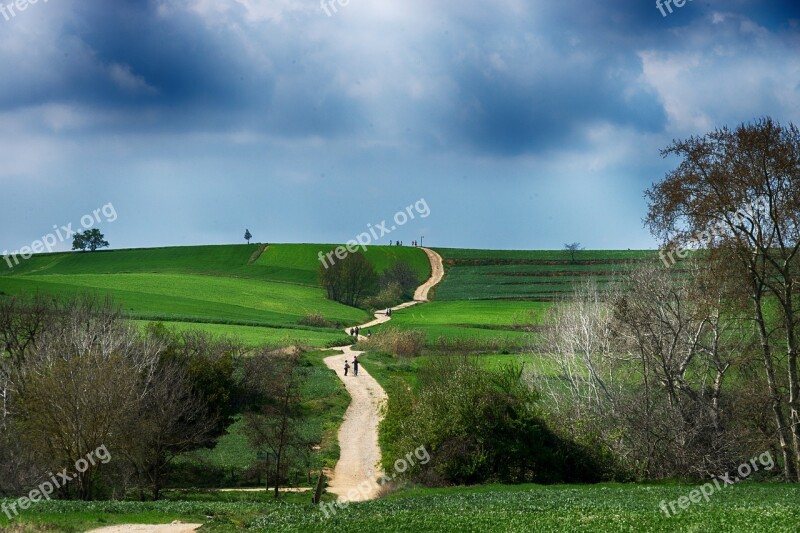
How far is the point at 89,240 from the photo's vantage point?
19350cm

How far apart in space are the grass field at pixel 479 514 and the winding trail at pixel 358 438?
1431 centimetres

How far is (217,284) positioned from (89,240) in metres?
70.9

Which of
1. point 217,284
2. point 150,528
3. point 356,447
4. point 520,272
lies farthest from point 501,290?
point 150,528

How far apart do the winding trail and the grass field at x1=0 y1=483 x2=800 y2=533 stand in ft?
47.0

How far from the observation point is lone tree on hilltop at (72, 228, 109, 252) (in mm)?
192250

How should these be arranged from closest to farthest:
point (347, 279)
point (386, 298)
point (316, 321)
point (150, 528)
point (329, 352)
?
point (150, 528), point (329, 352), point (316, 321), point (386, 298), point (347, 279)

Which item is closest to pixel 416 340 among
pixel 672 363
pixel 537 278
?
pixel 672 363

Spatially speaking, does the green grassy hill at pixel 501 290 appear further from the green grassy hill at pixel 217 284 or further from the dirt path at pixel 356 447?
the dirt path at pixel 356 447

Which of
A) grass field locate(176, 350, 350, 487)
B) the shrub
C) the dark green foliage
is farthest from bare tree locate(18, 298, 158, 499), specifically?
the dark green foliage

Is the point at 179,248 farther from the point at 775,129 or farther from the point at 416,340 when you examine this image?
the point at 775,129

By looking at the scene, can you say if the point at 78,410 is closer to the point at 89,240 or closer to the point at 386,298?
the point at 386,298

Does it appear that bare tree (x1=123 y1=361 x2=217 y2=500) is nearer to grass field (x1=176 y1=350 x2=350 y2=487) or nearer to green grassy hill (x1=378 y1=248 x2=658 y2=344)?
grass field (x1=176 y1=350 x2=350 y2=487)

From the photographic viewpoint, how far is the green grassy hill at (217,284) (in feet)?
328

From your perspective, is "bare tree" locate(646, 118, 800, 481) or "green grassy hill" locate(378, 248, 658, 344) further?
"green grassy hill" locate(378, 248, 658, 344)
